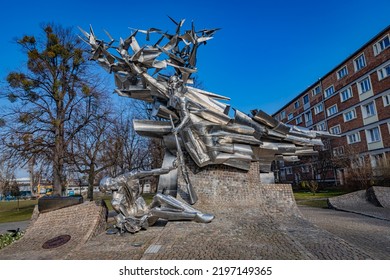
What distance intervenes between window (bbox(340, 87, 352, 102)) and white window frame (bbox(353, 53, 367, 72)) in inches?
97.4

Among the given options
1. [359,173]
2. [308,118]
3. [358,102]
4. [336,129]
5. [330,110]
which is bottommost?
[359,173]

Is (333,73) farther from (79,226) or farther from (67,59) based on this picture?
(79,226)

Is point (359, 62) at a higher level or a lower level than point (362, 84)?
higher

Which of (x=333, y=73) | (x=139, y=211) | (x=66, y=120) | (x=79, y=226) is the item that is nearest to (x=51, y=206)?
(x=79, y=226)

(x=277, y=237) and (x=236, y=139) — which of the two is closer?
(x=277, y=237)

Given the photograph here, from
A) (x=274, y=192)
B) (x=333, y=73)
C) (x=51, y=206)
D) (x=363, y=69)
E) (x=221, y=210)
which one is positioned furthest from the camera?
(x=333, y=73)

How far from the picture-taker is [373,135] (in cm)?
2755

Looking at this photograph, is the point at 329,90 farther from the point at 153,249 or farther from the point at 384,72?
the point at 153,249

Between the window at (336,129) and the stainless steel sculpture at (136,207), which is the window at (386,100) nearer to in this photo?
the window at (336,129)

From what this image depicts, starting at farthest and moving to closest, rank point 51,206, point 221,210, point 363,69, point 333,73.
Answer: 1. point 333,73
2. point 363,69
3. point 221,210
4. point 51,206

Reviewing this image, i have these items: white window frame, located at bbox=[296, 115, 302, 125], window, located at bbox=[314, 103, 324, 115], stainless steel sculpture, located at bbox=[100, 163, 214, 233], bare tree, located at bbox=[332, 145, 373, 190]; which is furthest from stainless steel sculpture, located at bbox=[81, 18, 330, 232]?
white window frame, located at bbox=[296, 115, 302, 125]

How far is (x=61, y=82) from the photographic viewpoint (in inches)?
746

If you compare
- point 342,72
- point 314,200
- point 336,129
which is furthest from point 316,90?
point 314,200

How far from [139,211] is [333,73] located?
109ft
